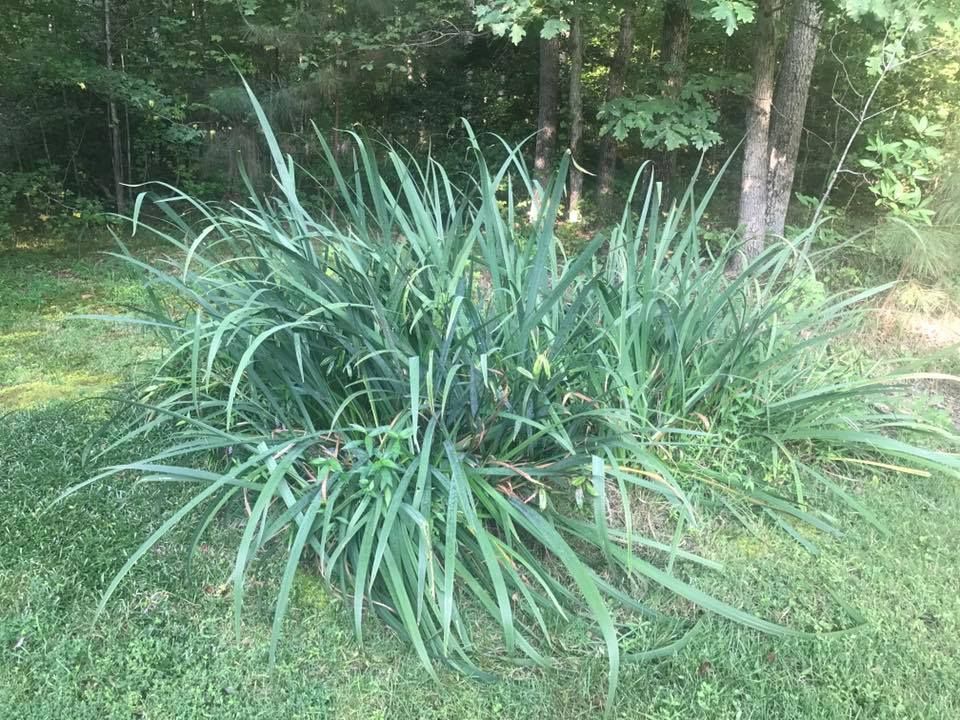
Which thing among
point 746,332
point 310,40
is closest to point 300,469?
point 746,332

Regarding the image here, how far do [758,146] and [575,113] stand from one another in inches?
122

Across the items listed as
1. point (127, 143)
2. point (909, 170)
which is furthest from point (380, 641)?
point (127, 143)

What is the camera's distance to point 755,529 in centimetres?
256

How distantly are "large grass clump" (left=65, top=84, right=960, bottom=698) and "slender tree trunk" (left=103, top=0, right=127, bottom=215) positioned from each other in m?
7.16

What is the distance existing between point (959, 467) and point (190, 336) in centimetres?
311

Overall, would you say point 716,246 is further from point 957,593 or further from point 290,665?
point 290,665

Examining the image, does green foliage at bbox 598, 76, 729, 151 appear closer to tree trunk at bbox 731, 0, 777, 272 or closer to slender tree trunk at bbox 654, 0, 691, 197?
tree trunk at bbox 731, 0, 777, 272

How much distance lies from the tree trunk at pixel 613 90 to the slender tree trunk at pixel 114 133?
5.83 metres

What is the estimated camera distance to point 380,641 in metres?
2.08

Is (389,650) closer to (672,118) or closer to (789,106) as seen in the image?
(672,118)

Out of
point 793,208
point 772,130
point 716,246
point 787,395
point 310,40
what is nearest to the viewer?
point 787,395

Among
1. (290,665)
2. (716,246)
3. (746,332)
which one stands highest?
(746,332)

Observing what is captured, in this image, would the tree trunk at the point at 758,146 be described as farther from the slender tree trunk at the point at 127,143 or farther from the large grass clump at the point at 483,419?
the slender tree trunk at the point at 127,143

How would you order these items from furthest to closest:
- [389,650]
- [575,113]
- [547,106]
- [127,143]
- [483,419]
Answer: [127,143], [547,106], [575,113], [483,419], [389,650]
